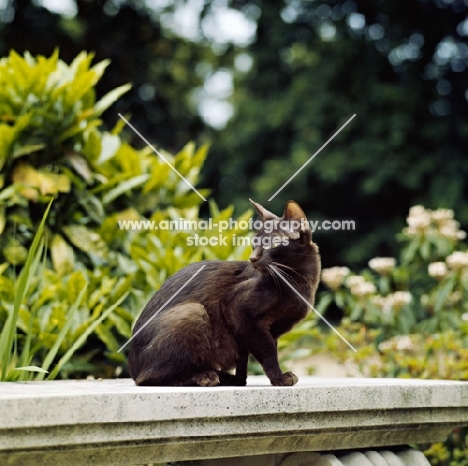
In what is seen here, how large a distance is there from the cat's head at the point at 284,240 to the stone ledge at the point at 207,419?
1.63ft

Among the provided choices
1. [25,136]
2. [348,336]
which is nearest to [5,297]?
[25,136]

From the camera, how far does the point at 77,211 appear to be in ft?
13.7

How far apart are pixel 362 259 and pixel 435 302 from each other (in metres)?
6.44

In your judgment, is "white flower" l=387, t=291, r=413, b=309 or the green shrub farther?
"white flower" l=387, t=291, r=413, b=309

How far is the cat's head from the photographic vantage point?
8.74ft

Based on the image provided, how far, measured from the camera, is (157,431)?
2.12 meters

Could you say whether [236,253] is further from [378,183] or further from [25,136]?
[378,183]

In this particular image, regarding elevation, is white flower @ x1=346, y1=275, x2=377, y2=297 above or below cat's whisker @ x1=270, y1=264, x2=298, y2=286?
below

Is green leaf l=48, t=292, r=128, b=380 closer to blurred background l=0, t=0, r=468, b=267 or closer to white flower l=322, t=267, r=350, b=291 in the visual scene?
white flower l=322, t=267, r=350, b=291

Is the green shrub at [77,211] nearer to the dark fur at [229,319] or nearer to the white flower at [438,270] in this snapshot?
the dark fur at [229,319]

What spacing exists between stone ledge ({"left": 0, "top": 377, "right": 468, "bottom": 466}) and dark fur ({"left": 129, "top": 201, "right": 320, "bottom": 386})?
9.2 inches

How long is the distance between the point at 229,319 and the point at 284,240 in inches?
14.2

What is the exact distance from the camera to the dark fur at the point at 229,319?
260 centimetres

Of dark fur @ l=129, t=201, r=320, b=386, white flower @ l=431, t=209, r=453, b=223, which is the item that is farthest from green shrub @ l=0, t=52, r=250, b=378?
white flower @ l=431, t=209, r=453, b=223
